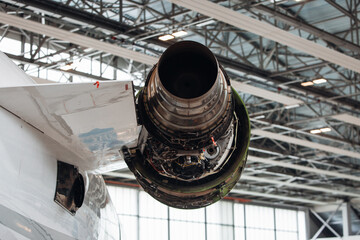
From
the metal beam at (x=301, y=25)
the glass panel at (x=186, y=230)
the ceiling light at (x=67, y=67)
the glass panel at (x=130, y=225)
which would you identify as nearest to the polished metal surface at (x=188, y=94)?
the metal beam at (x=301, y=25)

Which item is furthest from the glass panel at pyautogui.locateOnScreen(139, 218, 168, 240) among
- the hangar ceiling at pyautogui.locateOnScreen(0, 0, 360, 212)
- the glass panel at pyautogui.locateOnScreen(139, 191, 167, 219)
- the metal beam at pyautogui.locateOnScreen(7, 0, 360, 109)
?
the metal beam at pyautogui.locateOnScreen(7, 0, 360, 109)

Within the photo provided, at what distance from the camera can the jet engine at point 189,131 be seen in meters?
5.91

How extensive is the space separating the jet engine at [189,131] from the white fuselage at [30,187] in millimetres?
953

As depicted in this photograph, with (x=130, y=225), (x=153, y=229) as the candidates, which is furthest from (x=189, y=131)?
(x=153, y=229)

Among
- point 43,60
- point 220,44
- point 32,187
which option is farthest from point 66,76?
point 32,187

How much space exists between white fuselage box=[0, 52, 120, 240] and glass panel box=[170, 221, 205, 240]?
4104 centimetres

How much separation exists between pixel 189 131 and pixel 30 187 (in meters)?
1.88

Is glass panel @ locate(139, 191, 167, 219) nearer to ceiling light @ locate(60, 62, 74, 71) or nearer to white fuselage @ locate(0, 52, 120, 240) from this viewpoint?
ceiling light @ locate(60, 62, 74, 71)

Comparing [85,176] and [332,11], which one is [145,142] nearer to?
[85,176]

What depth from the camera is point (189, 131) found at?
602cm

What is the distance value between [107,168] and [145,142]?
2.09 ft

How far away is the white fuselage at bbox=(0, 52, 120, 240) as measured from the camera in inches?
170

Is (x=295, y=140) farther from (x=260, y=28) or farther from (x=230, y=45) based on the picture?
(x=260, y=28)

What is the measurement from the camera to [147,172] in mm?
6898
